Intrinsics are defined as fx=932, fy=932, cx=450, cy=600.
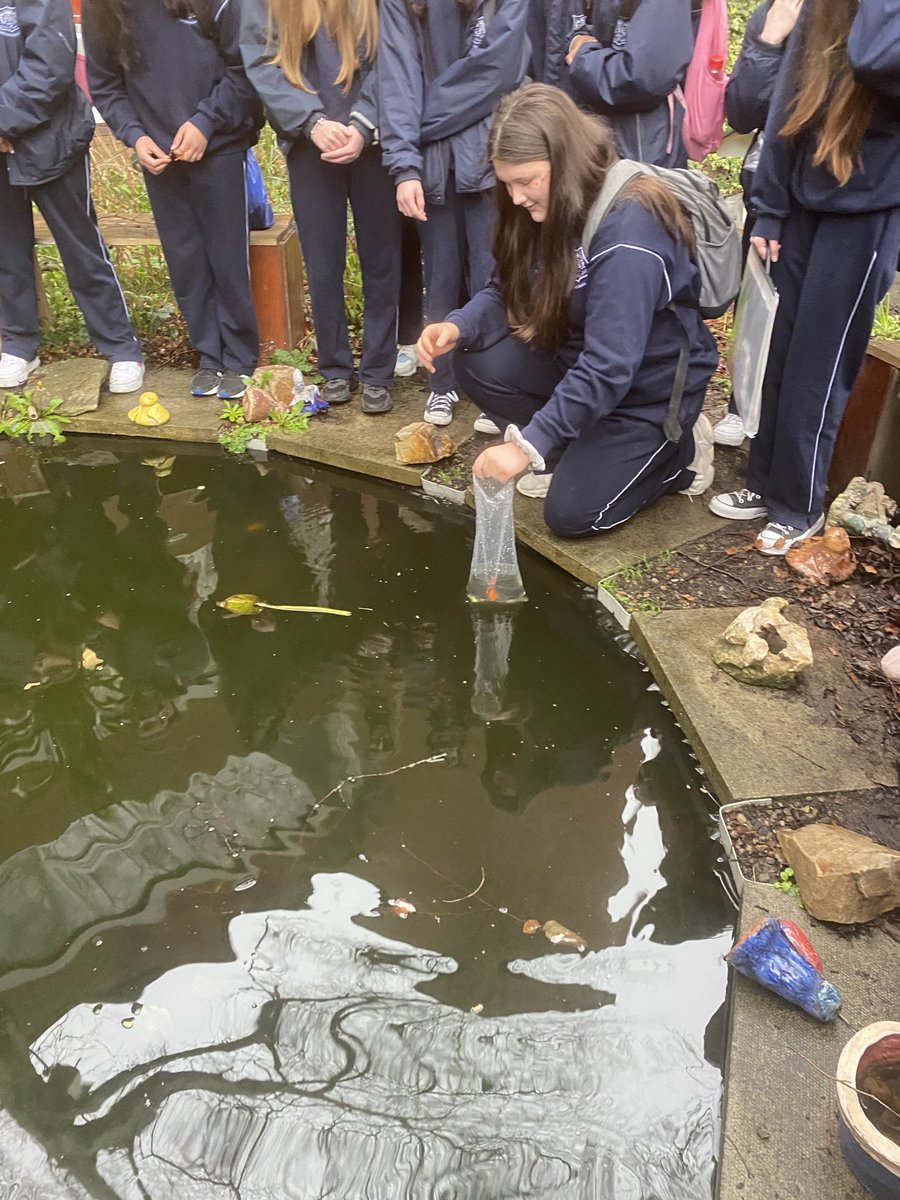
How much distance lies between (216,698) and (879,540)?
2.17 m

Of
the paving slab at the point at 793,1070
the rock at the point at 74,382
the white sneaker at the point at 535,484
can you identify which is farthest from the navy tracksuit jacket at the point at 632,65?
the paving slab at the point at 793,1070

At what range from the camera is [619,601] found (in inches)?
118

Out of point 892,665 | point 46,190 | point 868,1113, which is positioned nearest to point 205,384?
point 46,190

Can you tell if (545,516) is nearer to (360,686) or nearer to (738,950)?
(360,686)

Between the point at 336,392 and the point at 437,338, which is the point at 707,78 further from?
the point at 336,392

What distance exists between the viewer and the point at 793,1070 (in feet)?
5.76

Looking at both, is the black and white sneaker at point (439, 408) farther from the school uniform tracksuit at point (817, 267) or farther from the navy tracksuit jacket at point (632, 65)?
the school uniform tracksuit at point (817, 267)

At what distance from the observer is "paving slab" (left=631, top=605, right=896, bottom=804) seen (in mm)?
2330

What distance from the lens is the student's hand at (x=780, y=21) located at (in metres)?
2.80

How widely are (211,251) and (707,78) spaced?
2145 mm

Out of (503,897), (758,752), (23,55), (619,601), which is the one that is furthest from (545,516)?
(23,55)

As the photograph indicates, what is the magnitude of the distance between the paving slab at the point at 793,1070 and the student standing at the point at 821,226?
1505mm

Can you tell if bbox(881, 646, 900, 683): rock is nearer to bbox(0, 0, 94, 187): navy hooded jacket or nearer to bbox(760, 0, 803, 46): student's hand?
bbox(760, 0, 803, 46): student's hand

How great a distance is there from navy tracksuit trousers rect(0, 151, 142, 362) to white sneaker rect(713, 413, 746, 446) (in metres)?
2.78
